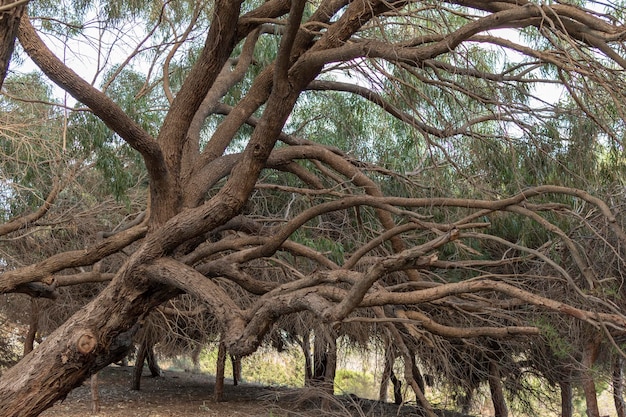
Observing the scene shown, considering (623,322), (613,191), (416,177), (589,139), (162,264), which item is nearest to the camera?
(623,322)

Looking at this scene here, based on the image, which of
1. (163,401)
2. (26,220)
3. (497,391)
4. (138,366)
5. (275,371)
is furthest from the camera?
(275,371)

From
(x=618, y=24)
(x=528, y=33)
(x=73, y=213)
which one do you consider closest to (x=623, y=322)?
(x=618, y=24)

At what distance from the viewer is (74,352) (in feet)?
15.8

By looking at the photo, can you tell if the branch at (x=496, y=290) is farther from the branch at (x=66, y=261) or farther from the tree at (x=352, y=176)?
the branch at (x=66, y=261)

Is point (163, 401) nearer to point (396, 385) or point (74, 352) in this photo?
point (396, 385)

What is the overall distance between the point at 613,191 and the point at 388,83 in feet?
8.26

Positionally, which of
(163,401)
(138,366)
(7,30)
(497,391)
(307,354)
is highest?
(7,30)

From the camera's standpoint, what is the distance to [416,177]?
6891 millimetres

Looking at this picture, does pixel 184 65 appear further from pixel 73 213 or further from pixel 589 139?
pixel 589 139

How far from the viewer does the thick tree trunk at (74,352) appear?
4.76 metres

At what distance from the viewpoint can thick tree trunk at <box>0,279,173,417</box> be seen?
15.6ft

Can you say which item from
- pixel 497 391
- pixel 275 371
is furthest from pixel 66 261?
pixel 275 371

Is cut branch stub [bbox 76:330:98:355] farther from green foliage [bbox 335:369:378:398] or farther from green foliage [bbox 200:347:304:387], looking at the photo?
green foliage [bbox 335:369:378:398]

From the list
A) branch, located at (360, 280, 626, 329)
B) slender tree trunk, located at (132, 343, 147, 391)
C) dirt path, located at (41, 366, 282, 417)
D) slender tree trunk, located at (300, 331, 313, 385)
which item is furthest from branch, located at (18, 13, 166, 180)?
slender tree trunk, located at (132, 343, 147, 391)
